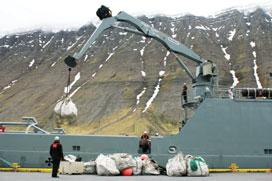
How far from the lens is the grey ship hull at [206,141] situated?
1616 cm

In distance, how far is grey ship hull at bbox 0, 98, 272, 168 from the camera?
16.2m

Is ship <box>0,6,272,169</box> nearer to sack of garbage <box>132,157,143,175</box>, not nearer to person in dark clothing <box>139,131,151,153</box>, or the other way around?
person in dark clothing <box>139,131,151,153</box>

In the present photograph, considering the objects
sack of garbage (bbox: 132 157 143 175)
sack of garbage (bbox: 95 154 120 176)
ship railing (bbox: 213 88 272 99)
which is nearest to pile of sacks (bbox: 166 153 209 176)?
sack of garbage (bbox: 132 157 143 175)

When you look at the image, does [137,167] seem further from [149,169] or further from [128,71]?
[128,71]

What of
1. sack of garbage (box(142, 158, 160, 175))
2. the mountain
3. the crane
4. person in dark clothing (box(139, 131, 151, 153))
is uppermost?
the mountain

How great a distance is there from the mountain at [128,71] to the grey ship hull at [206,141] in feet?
92.1

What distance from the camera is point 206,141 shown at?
16.6 meters

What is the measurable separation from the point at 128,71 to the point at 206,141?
7072cm

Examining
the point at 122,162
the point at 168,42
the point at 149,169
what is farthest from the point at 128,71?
the point at 122,162

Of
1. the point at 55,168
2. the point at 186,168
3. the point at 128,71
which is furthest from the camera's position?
the point at 128,71

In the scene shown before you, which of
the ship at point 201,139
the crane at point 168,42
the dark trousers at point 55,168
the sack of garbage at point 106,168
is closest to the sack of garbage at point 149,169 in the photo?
the sack of garbage at point 106,168

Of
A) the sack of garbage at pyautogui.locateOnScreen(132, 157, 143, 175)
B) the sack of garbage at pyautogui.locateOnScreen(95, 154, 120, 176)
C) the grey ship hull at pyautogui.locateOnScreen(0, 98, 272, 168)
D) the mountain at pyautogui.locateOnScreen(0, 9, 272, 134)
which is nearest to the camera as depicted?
the sack of garbage at pyautogui.locateOnScreen(95, 154, 120, 176)

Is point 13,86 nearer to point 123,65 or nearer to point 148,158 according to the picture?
point 123,65

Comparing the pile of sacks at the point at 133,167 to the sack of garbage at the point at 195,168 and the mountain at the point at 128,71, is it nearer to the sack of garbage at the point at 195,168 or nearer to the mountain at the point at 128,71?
the sack of garbage at the point at 195,168
